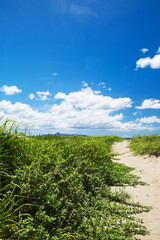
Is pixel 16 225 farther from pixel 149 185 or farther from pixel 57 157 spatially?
pixel 149 185

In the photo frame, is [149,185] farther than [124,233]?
Yes

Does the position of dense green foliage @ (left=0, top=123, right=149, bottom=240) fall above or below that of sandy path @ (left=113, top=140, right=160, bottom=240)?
above

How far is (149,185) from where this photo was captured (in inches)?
265

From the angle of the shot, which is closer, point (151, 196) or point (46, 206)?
point (46, 206)

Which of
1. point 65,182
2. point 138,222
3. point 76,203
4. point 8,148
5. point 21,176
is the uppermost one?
point 8,148

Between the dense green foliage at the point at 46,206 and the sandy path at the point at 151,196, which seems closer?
the dense green foliage at the point at 46,206

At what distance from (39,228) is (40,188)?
0.73 meters

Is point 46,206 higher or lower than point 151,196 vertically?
higher

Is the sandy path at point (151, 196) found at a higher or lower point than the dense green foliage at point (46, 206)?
lower

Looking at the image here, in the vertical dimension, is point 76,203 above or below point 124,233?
above

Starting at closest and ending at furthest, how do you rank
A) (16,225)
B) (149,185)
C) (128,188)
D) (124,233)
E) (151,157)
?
(16,225), (124,233), (128,188), (149,185), (151,157)

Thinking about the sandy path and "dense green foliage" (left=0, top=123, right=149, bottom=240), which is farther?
the sandy path

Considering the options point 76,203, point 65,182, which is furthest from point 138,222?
point 65,182

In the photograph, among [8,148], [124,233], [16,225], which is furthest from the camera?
[8,148]
